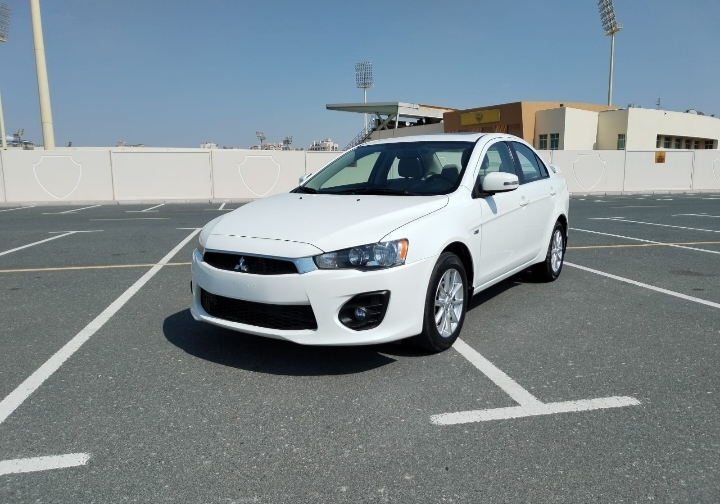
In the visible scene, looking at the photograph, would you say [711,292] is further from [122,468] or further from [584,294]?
[122,468]

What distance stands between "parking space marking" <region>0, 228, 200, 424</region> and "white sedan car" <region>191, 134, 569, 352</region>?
3.22 ft

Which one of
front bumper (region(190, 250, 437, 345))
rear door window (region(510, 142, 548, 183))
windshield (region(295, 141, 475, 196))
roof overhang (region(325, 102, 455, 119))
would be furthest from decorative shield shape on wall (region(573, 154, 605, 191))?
roof overhang (region(325, 102, 455, 119))

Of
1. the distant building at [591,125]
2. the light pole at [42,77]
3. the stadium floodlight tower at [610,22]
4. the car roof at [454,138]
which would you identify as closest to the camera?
the car roof at [454,138]

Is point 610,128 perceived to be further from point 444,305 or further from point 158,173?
point 444,305

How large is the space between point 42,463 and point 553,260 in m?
5.16

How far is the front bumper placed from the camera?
10.9 feet

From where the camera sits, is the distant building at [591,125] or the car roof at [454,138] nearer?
the car roof at [454,138]

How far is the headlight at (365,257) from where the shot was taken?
3.37m

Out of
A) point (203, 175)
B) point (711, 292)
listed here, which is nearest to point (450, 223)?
point (711, 292)

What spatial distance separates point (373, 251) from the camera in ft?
11.2

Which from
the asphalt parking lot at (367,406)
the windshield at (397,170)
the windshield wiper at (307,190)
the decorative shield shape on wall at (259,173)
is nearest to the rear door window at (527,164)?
the windshield at (397,170)

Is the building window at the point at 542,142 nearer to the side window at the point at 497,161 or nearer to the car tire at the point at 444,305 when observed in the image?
the side window at the point at 497,161

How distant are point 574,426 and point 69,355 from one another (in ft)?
11.0

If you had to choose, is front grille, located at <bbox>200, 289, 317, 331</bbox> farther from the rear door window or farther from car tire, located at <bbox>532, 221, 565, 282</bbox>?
car tire, located at <bbox>532, 221, 565, 282</bbox>
